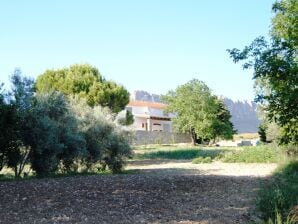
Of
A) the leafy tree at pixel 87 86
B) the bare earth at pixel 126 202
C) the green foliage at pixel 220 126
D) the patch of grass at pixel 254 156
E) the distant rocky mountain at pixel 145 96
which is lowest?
the bare earth at pixel 126 202

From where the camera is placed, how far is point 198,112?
183 feet

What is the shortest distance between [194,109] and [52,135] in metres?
41.7

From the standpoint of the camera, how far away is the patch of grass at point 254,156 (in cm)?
2573

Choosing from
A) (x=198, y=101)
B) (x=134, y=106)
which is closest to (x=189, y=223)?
(x=198, y=101)

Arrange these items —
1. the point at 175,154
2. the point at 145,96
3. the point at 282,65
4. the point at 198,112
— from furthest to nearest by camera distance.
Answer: the point at 145,96 → the point at 198,112 → the point at 175,154 → the point at 282,65

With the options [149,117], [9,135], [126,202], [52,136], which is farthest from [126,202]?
[149,117]

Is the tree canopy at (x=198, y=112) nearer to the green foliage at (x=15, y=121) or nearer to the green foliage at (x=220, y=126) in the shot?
the green foliage at (x=220, y=126)

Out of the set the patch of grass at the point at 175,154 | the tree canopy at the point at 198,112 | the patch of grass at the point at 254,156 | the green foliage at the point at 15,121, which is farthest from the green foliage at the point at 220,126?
the green foliage at the point at 15,121

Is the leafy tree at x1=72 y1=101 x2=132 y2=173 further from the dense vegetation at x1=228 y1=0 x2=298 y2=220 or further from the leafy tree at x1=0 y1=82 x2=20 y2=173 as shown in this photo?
the dense vegetation at x1=228 y1=0 x2=298 y2=220

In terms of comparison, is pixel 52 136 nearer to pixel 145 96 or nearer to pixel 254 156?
pixel 254 156

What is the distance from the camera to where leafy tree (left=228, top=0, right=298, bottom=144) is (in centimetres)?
897

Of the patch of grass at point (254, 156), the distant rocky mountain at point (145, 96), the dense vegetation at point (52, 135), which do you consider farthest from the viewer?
the distant rocky mountain at point (145, 96)

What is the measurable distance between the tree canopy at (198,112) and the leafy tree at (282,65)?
43897mm

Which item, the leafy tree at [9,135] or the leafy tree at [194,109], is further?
the leafy tree at [194,109]
